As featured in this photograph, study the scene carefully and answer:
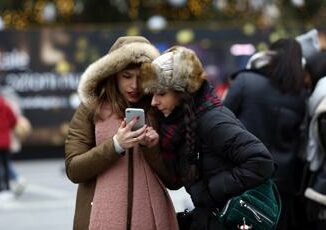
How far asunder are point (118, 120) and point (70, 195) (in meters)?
8.53

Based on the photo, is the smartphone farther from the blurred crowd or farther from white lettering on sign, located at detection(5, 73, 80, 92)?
white lettering on sign, located at detection(5, 73, 80, 92)

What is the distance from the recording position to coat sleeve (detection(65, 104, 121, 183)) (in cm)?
346

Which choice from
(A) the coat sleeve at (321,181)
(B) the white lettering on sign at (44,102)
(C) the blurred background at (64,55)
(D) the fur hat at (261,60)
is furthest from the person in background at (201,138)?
(B) the white lettering on sign at (44,102)

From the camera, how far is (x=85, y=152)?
3.56 meters

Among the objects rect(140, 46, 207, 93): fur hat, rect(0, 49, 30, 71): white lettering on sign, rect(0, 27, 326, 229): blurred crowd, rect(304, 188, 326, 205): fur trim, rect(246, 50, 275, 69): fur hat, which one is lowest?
rect(0, 49, 30, 71): white lettering on sign

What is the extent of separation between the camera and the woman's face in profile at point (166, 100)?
11.3 feet

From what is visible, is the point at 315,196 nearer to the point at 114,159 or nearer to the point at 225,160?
the point at 225,160

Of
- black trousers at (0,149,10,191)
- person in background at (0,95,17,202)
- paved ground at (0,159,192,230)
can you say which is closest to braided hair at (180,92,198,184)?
paved ground at (0,159,192,230)

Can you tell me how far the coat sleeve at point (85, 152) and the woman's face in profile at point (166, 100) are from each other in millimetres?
262

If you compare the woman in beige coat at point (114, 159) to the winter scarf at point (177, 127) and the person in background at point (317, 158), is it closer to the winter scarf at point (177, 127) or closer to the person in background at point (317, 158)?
the winter scarf at point (177, 127)

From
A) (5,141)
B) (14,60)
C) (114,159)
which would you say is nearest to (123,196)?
(114,159)

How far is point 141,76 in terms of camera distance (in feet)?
11.4

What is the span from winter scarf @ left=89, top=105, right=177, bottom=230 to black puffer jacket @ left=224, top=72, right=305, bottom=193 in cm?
159

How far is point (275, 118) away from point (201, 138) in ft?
5.53
